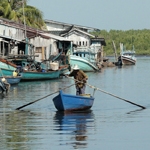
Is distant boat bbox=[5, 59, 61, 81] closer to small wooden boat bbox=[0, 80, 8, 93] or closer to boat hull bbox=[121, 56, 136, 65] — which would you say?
small wooden boat bbox=[0, 80, 8, 93]

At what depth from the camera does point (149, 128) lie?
17891 millimetres

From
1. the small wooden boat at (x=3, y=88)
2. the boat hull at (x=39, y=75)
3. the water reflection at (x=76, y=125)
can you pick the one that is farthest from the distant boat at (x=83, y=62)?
the water reflection at (x=76, y=125)

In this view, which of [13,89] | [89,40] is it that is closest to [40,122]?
[13,89]

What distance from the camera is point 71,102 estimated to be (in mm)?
21094

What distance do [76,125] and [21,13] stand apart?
1709 inches

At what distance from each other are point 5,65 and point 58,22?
32.6 metres

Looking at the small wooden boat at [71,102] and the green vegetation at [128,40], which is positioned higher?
the green vegetation at [128,40]

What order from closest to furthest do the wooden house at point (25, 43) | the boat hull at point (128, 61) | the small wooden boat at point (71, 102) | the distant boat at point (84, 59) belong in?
the small wooden boat at point (71, 102), the wooden house at point (25, 43), the distant boat at point (84, 59), the boat hull at point (128, 61)

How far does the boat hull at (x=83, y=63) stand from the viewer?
2035 inches

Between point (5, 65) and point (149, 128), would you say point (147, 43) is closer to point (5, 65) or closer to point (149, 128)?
point (5, 65)

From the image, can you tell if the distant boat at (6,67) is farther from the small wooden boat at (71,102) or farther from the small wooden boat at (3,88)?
the small wooden boat at (71,102)

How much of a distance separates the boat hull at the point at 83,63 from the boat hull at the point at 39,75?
8.56 m

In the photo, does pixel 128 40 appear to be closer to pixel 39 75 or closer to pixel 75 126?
pixel 39 75

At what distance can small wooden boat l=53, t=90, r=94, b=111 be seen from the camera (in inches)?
821
